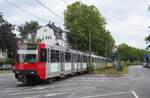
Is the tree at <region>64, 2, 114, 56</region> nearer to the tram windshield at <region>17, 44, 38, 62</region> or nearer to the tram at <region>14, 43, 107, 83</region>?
the tram at <region>14, 43, 107, 83</region>

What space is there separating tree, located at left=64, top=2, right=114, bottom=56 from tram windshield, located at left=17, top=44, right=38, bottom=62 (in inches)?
1487

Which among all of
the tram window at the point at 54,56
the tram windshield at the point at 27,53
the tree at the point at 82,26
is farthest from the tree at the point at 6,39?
the tram windshield at the point at 27,53

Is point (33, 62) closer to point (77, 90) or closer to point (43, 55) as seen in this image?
point (43, 55)

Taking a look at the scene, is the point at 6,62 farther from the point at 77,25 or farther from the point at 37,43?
the point at 37,43

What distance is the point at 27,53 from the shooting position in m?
26.9

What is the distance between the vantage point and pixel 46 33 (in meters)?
117

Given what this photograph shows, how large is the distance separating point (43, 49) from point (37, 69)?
1434mm

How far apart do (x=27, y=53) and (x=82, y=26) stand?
42.2 m

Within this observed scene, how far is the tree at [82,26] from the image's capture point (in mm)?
68562

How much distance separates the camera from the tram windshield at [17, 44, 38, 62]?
2681 cm

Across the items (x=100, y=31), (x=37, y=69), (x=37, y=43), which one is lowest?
(x=37, y=69)

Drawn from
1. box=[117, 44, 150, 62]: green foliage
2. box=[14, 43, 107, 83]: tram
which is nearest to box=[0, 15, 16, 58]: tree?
box=[117, 44, 150, 62]: green foliage

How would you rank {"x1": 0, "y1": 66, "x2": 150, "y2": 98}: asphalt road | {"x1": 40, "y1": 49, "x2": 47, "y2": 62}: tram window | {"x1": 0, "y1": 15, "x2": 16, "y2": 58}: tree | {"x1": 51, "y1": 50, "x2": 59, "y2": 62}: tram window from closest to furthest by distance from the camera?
1. {"x1": 0, "y1": 66, "x2": 150, "y2": 98}: asphalt road
2. {"x1": 40, "y1": 49, "x2": 47, "y2": 62}: tram window
3. {"x1": 51, "y1": 50, "x2": 59, "y2": 62}: tram window
4. {"x1": 0, "y1": 15, "x2": 16, "y2": 58}: tree

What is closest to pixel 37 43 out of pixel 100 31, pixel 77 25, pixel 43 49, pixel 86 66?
pixel 43 49
